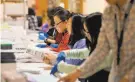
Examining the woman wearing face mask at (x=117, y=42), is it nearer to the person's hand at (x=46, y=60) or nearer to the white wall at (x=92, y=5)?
the person's hand at (x=46, y=60)

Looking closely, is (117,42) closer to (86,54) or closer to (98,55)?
(98,55)

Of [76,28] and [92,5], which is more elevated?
[76,28]

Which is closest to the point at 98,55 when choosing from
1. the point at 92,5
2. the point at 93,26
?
the point at 93,26

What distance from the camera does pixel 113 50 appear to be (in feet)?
4.86

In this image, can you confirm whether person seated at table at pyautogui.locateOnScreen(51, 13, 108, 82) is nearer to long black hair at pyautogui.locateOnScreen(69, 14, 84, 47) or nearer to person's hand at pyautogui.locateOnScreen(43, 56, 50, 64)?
person's hand at pyautogui.locateOnScreen(43, 56, 50, 64)

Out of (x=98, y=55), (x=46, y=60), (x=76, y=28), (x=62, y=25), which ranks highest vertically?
(x=98, y=55)

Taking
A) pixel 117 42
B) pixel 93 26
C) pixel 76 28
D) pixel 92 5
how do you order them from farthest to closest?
pixel 92 5 < pixel 76 28 < pixel 93 26 < pixel 117 42

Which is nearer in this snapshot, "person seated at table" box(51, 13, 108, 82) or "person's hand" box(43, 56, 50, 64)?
"person seated at table" box(51, 13, 108, 82)


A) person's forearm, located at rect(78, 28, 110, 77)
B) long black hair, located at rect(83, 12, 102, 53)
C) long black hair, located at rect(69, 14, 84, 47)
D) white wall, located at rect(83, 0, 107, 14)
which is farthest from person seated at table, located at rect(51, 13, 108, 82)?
white wall, located at rect(83, 0, 107, 14)

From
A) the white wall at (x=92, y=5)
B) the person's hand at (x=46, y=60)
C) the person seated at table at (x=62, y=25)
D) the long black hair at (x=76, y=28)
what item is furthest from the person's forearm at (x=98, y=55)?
the white wall at (x=92, y=5)

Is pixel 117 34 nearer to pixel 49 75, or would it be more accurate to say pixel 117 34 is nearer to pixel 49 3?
pixel 49 75

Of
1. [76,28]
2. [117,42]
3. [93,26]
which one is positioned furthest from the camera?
[76,28]

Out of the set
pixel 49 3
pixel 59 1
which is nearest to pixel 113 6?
pixel 59 1

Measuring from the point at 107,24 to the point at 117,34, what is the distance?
0.08m
